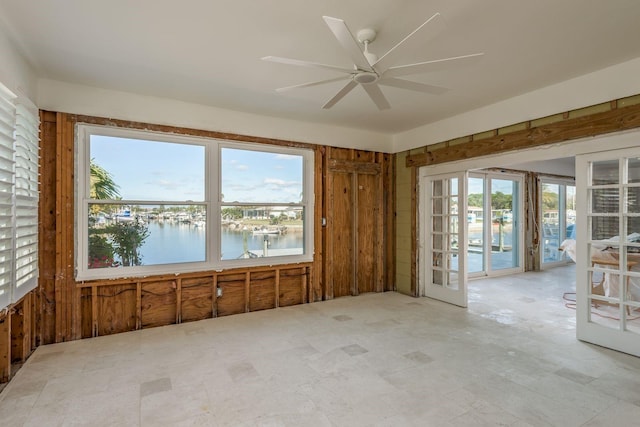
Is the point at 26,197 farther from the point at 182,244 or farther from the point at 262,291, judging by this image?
the point at 262,291

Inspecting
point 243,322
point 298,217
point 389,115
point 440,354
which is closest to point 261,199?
point 298,217

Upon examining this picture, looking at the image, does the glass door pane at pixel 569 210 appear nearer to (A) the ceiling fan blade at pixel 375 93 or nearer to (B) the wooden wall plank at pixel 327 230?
(B) the wooden wall plank at pixel 327 230

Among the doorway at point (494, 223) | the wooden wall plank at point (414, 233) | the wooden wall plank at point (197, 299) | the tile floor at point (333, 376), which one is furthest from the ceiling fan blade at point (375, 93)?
the doorway at point (494, 223)

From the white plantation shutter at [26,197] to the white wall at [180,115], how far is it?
1.37ft

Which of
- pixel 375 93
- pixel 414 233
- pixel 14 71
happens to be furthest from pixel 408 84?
pixel 14 71

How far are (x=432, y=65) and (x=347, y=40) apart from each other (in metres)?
0.71

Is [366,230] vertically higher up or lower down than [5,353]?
higher up

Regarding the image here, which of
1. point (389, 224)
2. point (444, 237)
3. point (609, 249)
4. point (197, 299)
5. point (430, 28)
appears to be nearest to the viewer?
point (430, 28)

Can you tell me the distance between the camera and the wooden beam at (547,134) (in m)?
3.09

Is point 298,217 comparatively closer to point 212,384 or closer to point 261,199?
point 261,199

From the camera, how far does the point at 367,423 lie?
212 cm

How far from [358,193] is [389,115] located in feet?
4.66

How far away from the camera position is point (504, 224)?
754 cm

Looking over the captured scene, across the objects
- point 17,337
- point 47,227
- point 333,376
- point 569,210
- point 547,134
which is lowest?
point 333,376
